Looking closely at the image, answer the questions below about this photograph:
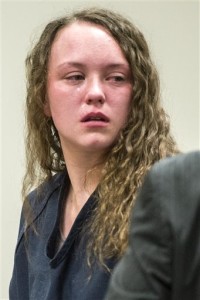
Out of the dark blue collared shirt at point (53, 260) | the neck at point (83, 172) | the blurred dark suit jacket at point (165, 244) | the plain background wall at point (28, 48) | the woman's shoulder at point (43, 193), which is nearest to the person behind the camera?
the blurred dark suit jacket at point (165, 244)

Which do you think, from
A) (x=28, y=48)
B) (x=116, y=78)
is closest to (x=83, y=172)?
(x=116, y=78)

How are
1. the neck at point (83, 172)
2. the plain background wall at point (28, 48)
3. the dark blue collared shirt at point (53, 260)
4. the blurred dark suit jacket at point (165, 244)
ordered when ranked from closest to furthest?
the blurred dark suit jacket at point (165, 244)
the dark blue collared shirt at point (53, 260)
the neck at point (83, 172)
the plain background wall at point (28, 48)

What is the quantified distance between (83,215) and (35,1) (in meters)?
0.95

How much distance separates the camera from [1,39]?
1.83 m

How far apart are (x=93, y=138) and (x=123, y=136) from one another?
A: 72 millimetres

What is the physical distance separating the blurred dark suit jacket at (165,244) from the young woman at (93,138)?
56 centimetres

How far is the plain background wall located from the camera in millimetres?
1830

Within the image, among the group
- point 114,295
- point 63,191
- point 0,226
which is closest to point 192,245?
point 114,295

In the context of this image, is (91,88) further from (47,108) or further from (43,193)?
(43,193)

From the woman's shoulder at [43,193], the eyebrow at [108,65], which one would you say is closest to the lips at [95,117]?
the eyebrow at [108,65]

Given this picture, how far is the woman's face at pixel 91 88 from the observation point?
1.15 meters

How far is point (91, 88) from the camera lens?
1150mm

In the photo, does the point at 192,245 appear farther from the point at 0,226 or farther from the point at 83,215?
the point at 0,226

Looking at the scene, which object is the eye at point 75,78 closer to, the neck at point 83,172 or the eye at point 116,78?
the eye at point 116,78
